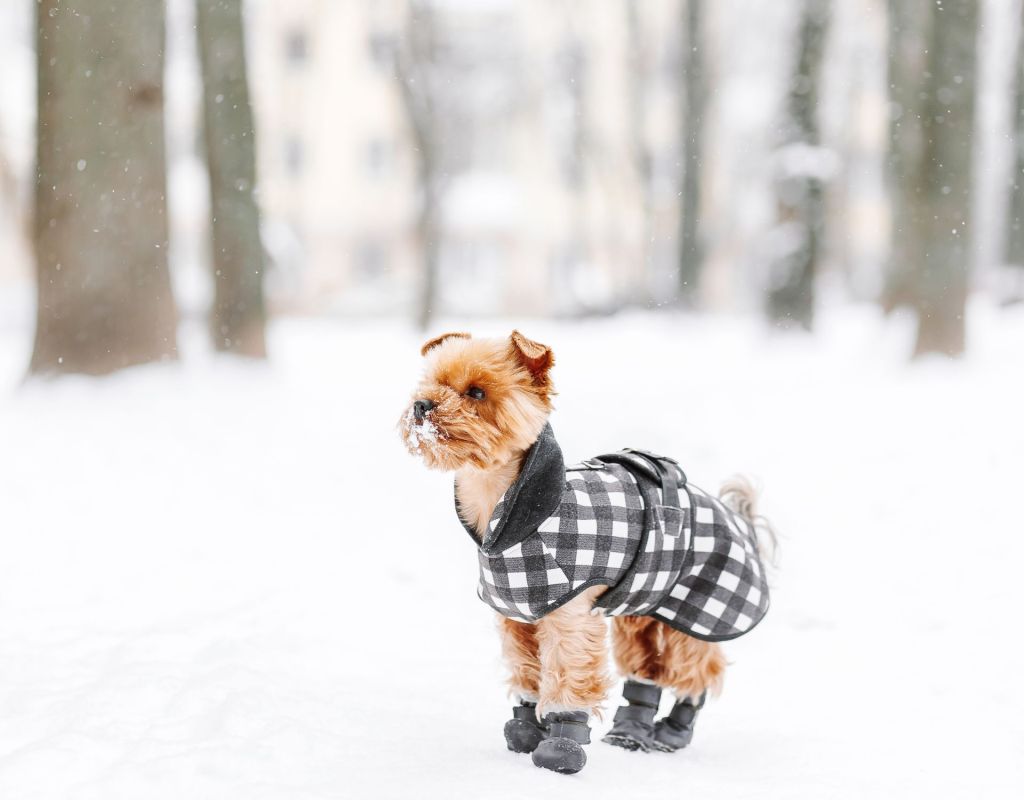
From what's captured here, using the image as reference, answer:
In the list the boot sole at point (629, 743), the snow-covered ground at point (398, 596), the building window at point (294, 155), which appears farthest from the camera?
the building window at point (294, 155)

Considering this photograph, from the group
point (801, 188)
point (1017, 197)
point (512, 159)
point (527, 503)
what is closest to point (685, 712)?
point (527, 503)

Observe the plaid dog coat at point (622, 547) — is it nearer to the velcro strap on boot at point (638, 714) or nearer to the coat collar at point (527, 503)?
the coat collar at point (527, 503)

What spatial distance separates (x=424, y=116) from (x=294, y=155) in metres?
21.8

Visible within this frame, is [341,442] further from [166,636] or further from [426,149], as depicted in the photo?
[426,149]

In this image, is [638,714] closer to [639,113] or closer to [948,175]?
[948,175]

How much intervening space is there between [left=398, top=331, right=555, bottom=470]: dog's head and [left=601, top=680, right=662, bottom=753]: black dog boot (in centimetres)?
129

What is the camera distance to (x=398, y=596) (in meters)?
6.17

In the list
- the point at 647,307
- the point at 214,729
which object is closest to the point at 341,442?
the point at 214,729

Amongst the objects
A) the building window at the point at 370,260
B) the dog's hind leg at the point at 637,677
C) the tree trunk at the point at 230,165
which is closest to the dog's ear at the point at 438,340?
the dog's hind leg at the point at 637,677

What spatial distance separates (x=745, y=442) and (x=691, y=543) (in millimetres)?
5021

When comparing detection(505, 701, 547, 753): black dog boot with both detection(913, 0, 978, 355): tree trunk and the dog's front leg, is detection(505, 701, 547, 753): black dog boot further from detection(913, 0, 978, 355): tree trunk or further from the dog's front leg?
detection(913, 0, 978, 355): tree trunk

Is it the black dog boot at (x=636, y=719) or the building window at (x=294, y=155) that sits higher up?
the building window at (x=294, y=155)

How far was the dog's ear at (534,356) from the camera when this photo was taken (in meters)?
3.68

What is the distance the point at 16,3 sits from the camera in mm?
21062
